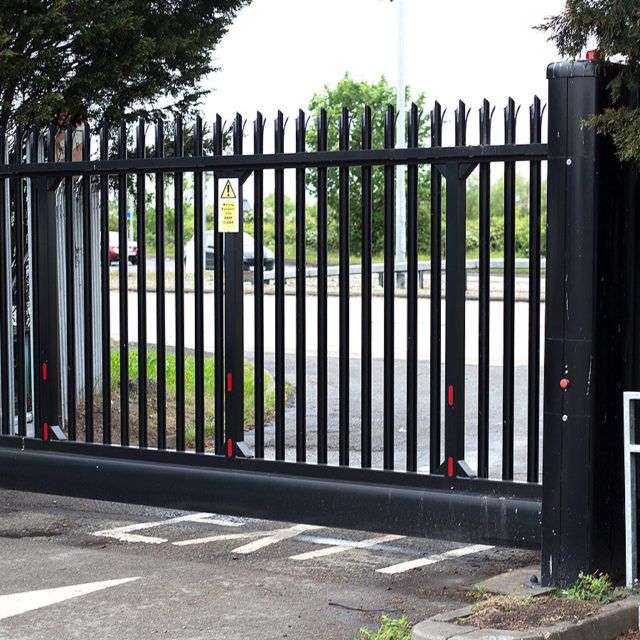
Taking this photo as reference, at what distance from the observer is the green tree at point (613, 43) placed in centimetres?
475

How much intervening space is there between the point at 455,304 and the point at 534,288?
43 cm

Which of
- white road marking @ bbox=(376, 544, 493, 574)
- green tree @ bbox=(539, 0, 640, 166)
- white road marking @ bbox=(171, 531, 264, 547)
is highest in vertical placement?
green tree @ bbox=(539, 0, 640, 166)

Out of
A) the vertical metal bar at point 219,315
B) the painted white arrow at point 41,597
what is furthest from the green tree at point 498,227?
the painted white arrow at point 41,597

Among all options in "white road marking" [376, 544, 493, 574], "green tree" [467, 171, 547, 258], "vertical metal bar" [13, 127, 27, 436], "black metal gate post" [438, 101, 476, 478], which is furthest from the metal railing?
"green tree" [467, 171, 547, 258]

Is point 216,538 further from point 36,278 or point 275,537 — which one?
point 36,278

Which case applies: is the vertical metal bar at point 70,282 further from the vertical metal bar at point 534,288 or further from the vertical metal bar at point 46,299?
the vertical metal bar at point 534,288

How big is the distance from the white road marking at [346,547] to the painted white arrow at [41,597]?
107cm

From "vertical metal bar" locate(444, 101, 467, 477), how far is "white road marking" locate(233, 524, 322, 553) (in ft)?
3.42

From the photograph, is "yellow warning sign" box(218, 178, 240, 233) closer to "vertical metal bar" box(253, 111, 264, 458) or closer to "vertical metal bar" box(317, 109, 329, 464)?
"vertical metal bar" box(253, 111, 264, 458)

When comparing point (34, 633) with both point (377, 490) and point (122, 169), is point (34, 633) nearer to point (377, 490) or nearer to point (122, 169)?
point (377, 490)

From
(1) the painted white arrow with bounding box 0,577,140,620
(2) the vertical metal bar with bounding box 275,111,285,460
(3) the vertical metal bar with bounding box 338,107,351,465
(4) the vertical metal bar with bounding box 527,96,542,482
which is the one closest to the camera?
(1) the painted white arrow with bounding box 0,577,140,620

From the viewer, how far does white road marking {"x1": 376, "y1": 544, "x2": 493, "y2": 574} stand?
19.4 feet

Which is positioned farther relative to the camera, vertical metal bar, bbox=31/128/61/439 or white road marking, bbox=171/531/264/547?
vertical metal bar, bbox=31/128/61/439

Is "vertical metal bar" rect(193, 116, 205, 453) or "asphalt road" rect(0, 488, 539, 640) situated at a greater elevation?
"vertical metal bar" rect(193, 116, 205, 453)
